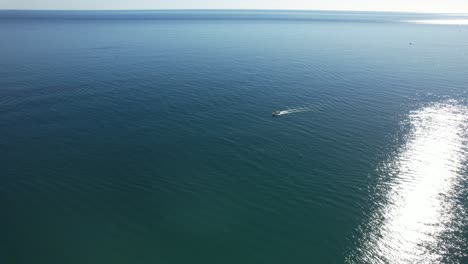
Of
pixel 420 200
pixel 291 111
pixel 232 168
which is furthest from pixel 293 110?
pixel 420 200

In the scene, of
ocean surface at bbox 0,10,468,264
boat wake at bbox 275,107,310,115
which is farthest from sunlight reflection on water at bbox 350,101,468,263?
boat wake at bbox 275,107,310,115

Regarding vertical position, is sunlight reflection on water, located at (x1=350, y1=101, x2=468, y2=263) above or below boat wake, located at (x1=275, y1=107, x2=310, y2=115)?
below

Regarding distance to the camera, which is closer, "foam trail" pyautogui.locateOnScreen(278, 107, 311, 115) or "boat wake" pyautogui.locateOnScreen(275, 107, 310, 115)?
"boat wake" pyautogui.locateOnScreen(275, 107, 310, 115)

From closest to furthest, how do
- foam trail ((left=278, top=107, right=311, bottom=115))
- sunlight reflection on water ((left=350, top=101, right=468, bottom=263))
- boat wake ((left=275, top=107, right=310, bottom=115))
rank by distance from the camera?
sunlight reflection on water ((left=350, top=101, right=468, bottom=263)) → boat wake ((left=275, top=107, right=310, bottom=115)) → foam trail ((left=278, top=107, right=311, bottom=115))

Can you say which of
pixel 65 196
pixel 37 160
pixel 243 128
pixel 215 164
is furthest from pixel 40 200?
pixel 243 128

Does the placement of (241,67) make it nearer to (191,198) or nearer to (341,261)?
(191,198)

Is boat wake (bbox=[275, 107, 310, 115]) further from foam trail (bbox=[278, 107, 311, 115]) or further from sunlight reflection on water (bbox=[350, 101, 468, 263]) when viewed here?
sunlight reflection on water (bbox=[350, 101, 468, 263])

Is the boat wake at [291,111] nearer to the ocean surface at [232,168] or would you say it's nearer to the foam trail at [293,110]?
the foam trail at [293,110]

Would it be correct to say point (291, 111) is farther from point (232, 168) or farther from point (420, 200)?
point (420, 200)
